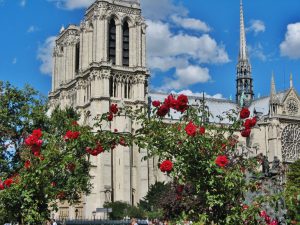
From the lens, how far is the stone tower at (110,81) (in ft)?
228

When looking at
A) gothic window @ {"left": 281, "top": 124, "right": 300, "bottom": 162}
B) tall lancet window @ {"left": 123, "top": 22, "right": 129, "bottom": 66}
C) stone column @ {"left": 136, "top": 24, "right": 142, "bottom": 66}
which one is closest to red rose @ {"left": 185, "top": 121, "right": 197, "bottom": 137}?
stone column @ {"left": 136, "top": 24, "right": 142, "bottom": 66}

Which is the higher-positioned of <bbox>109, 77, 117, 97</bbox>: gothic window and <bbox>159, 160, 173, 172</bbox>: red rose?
<bbox>109, 77, 117, 97</bbox>: gothic window

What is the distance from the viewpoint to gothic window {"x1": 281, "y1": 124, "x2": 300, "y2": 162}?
278ft

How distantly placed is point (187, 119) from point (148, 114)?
1.29 m

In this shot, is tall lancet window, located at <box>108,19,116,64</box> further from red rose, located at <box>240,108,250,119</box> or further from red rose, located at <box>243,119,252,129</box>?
red rose, located at <box>240,108,250,119</box>

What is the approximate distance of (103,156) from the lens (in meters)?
69.3

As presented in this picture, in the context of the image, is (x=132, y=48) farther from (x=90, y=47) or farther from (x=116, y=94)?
(x=116, y=94)

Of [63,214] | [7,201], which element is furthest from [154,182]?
[7,201]

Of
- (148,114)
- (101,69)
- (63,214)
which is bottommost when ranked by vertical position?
(63,214)

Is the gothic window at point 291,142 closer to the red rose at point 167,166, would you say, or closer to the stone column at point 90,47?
the stone column at point 90,47

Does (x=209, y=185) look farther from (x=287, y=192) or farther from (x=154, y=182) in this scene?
(x=154, y=182)

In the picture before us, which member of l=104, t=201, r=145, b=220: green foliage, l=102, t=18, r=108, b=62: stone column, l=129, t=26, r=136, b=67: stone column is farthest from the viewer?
l=129, t=26, r=136, b=67: stone column

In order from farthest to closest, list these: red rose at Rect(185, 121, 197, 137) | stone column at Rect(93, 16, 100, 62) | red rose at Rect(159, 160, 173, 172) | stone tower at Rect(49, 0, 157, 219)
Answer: stone column at Rect(93, 16, 100, 62) < stone tower at Rect(49, 0, 157, 219) < red rose at Rect(185, 121, 197, 137) < red rose at Rect(159, 160, 173, 172)

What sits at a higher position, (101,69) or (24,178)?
(101,69)
